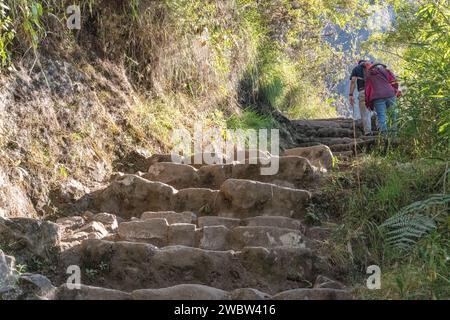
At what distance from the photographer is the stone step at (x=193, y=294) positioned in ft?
10.6

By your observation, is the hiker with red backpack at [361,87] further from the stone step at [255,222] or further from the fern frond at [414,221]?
the fern frond at [414,221]

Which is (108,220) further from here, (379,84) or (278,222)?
(379,84)

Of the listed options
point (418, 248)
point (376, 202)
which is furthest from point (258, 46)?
point (418, 248)

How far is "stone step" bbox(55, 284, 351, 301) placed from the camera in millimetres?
3217

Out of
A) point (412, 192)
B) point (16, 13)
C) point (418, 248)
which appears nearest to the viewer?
point (418, 248)

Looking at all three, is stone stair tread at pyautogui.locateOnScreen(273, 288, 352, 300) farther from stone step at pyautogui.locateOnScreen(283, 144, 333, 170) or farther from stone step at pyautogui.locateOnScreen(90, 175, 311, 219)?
stone step at pyautogui.locateOnScreen(283, 144, 333, 170)

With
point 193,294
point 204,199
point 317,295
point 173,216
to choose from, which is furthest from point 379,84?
point 193,294

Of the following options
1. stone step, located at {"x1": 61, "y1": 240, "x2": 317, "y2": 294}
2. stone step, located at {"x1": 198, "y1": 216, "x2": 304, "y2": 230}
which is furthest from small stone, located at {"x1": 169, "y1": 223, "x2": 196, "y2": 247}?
stone step, located at {"x1": 61, "y1": 240, "x2": 317, "y2": 294}

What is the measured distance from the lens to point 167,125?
681cm

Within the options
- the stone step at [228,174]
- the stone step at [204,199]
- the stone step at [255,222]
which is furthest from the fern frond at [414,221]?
the stone step at [228,174]

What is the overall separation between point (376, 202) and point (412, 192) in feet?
0.81

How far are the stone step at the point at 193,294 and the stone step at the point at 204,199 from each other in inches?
51.3

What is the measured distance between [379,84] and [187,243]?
433 cm

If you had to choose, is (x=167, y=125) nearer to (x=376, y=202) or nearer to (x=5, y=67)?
(x=5, y=67)
